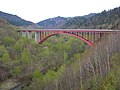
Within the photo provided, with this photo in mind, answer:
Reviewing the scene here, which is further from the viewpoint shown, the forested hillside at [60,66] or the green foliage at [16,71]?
the green foliage at [16,71]

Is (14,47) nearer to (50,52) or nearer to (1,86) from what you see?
(50,52)

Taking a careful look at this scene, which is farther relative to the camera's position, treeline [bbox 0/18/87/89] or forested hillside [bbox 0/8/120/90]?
treeline [bbox 0/18/87/89]

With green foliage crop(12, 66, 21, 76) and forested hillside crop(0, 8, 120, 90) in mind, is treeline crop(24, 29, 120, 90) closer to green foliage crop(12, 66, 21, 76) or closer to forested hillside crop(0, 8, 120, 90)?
forested hillside crop(0, 8, 120, 90)

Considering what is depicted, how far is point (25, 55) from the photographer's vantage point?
141 feet

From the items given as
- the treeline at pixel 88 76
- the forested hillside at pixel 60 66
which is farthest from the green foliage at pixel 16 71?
the treeline at pixel 88 76

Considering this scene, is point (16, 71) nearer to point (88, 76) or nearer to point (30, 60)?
point (30, 60)

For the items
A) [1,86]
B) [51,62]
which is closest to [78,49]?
[51,62]

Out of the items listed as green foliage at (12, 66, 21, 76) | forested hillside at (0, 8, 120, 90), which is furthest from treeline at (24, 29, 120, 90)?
green foliage at (12, 66, 21, 76)

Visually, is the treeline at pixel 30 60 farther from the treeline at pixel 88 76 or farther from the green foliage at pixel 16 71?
the treeline at pixel 88 76

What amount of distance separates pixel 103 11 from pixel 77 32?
2100 inches

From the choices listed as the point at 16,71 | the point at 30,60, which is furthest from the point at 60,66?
the point at 16,71

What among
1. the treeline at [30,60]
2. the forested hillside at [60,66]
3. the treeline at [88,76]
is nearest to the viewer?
the treeline at [88,76]

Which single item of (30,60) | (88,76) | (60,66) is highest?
(88,76)

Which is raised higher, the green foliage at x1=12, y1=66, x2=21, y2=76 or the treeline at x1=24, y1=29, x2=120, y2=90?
the treeline at x1=24, y1=29, x2=120, y2=90
